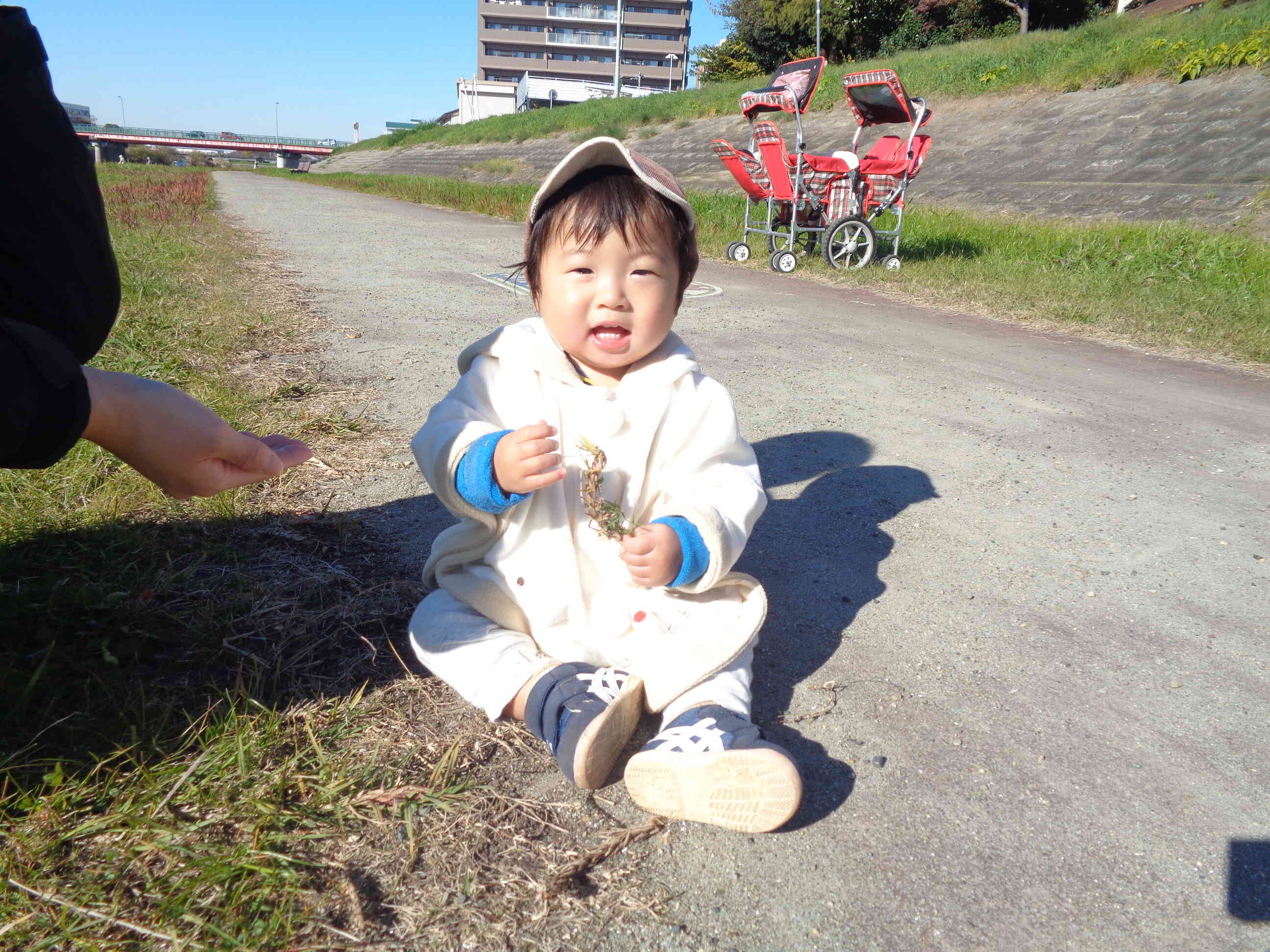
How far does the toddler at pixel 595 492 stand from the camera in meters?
1.50

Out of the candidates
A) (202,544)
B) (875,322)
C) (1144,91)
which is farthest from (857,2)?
(202,544)

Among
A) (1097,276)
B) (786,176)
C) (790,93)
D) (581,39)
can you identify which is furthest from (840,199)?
(581,39)

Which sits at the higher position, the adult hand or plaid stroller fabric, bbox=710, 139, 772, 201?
plaid stroller fabric, bbox=710, 139, 772, 201

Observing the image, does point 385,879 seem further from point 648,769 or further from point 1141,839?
point 1141,839

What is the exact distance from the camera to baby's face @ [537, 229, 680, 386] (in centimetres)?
162

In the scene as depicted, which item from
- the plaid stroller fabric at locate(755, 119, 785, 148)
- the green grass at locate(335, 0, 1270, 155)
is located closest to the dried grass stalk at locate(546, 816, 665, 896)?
the plaid stroller fabric at locate(755, 119, 785, 148)

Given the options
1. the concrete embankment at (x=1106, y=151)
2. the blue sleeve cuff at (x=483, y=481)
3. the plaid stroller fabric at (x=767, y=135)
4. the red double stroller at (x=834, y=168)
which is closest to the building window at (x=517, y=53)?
the concrete embankment at (x=1106, y=151)

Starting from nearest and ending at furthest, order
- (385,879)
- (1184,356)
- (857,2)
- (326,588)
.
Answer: (385,879), (326,588), (1184,356), (857,2)

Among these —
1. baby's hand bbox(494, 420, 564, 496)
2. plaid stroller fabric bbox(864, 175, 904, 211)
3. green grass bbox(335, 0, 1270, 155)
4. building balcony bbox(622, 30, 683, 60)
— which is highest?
building balcony bbox(622, 30, 683, 60)

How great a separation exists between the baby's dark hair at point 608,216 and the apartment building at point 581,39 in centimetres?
8094

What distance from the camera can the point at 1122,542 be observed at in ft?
8.00

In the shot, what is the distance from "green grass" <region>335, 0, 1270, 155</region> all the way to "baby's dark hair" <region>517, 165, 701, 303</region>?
14.0m

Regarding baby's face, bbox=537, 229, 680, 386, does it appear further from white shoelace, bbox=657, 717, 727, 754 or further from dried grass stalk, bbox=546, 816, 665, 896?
dried grass stalk, bbox=546, 816, 665, 896

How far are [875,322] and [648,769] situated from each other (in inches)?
196
